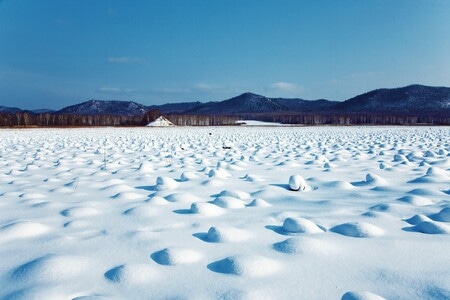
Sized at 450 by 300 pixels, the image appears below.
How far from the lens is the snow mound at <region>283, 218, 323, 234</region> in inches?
92.0

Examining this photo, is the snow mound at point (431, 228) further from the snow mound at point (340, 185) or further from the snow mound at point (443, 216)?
the snow mound at point (340, 185)

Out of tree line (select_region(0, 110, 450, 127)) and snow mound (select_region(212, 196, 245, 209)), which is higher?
tree line (select_region(0, 110, 450, 127))

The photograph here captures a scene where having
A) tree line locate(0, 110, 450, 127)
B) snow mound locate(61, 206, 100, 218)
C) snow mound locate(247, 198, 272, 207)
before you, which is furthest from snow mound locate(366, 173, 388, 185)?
tree line locate(0, 110, 450, 127)

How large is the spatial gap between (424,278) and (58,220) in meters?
2.41

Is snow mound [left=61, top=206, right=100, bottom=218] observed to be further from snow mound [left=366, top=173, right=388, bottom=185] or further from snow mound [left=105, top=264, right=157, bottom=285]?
snow mound [left=366, top=173, right=388, bottom=185]

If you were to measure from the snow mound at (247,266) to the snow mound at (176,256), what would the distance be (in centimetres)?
12

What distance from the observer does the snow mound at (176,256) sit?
6.14ft

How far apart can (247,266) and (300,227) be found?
0.71 metres

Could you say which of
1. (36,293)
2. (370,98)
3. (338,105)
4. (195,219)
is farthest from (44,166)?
(338,105)

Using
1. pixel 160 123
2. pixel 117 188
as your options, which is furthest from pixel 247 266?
pixel 160 123

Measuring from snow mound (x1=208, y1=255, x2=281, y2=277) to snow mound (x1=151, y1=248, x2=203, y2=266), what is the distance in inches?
4.9

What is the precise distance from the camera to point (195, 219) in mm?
2684

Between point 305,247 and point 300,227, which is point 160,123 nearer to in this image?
point 300,227

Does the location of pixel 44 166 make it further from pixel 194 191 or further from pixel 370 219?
pixel 370 219
